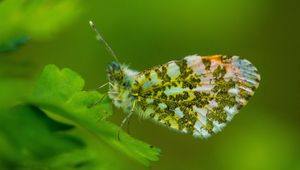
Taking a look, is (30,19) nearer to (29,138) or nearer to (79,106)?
(79,106)

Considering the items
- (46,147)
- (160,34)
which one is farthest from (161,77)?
(160,34)

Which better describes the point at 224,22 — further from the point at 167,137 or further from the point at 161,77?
the point at 161,77

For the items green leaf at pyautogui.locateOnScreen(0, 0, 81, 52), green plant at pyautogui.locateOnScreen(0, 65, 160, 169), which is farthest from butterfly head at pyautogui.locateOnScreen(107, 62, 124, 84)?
green plant at pyautogui.locateOnScreen(0, 65, 160, 169)

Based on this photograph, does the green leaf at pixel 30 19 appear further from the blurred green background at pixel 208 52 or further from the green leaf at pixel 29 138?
the blurred green background at pixel 208 52

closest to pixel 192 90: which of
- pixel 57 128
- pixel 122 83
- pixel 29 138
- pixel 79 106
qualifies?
pixel 122 83

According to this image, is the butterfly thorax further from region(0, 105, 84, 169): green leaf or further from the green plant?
region(0, 105, 84, 169): green leaf
